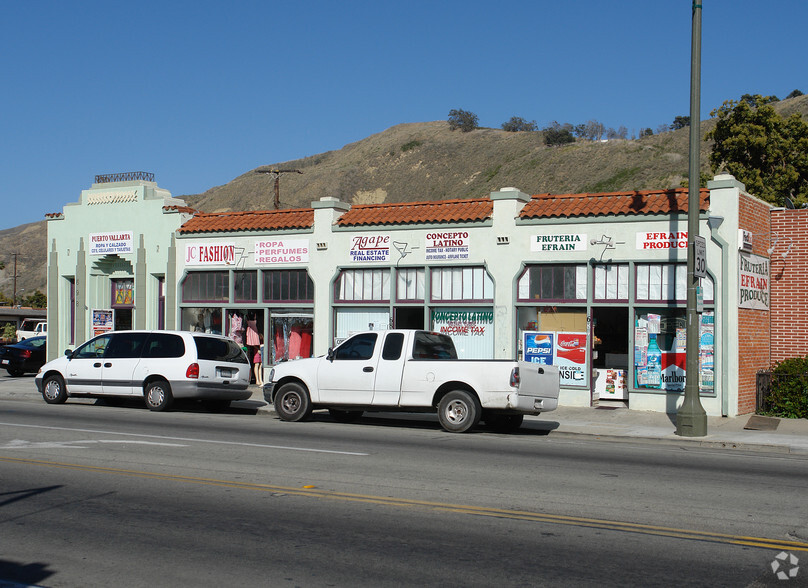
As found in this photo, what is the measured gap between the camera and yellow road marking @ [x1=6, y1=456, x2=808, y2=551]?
7.15m

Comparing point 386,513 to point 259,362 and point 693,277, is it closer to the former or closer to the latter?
point 693,277

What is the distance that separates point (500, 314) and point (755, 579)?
558 inches

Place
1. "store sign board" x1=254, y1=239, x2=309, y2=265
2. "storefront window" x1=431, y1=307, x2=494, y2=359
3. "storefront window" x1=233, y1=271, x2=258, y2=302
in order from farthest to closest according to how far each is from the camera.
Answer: "storefront window" x1=233, y1=271, x2=258, y2=302, "store sign board" x1=254, y1=239, x2=309, y2=265, "storefront window" x1=431, y1=307, x2=494, y2=359

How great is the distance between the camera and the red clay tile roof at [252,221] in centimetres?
2295

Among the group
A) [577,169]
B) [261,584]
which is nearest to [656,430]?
[261,584]

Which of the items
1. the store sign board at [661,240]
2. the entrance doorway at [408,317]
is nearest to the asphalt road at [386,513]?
the store sign board at [661,240]

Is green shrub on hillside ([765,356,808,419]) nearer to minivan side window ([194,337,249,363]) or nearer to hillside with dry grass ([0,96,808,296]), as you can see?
minivan side window ([194,337,249,363])

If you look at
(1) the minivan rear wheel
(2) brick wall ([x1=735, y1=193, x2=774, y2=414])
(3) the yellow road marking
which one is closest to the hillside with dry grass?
(2) brick wall ([x1=735, y1=193, x2=774, y2=414])

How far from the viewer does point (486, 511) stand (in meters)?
8.20

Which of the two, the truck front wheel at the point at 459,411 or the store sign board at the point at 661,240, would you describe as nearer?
the truck front wheel at the point at 459,411

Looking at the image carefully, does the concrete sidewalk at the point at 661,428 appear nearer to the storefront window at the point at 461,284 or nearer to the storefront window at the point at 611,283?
the storefront window at the point at 611,283

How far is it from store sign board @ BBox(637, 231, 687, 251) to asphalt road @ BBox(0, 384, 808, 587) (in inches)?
237

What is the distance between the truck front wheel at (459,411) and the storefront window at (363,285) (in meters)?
6.83

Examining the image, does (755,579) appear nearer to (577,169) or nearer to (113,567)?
(113,567)
